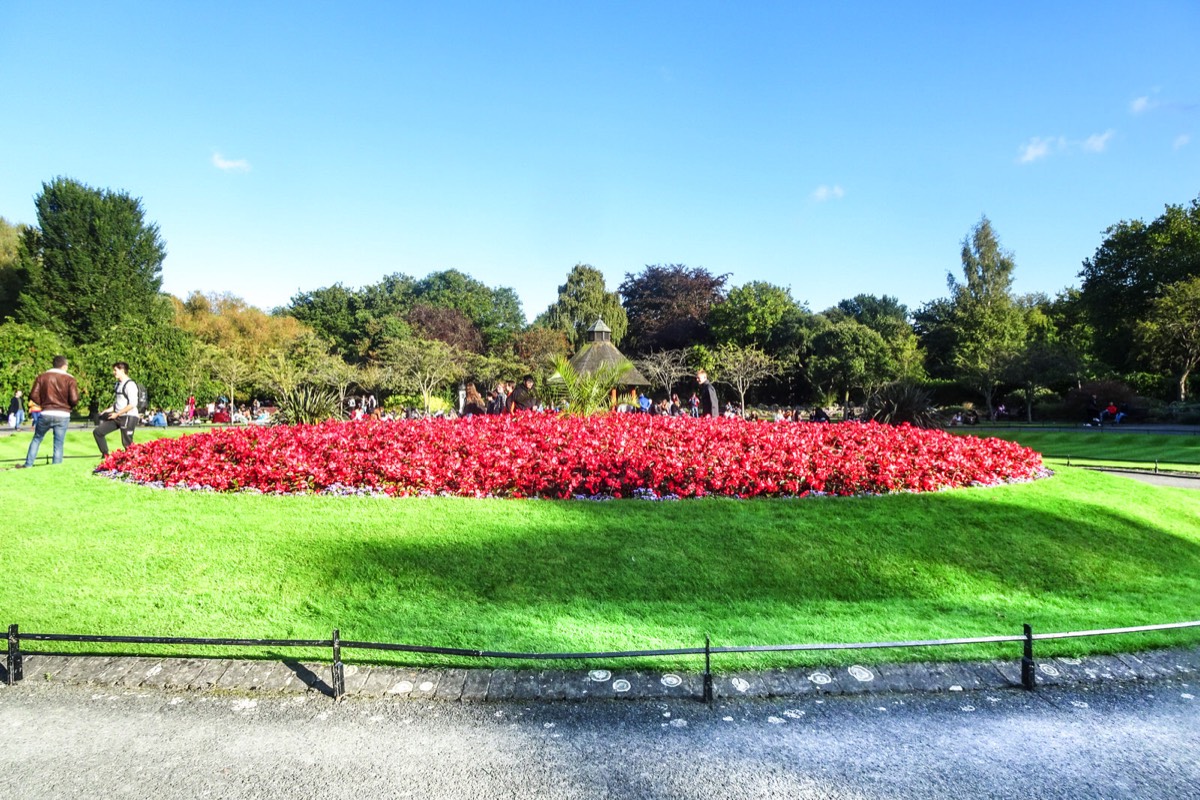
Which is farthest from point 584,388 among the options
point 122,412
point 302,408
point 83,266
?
point 83,266

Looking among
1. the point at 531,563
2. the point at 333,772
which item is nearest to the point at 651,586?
the point at 531,563

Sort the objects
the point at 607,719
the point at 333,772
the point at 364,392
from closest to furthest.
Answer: the point at 333,772 < the point at 607,719 < the point at 364,392

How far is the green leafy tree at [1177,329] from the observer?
35.1m

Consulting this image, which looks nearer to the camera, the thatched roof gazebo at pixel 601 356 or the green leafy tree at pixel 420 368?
the thatched roof gazebo at pixel 601 356

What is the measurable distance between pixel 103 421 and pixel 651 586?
34.9 feet

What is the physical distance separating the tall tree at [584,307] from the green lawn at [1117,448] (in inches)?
1432

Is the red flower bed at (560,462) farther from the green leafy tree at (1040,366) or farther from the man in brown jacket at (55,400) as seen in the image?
the green leafy tree at (1040,366)

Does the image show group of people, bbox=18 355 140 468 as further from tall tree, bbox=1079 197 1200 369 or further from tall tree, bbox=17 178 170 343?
tall tree, bbox=1079 197 1200 369

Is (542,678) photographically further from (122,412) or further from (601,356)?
(601,356)

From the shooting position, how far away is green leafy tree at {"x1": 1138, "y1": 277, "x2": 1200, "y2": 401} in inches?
1380

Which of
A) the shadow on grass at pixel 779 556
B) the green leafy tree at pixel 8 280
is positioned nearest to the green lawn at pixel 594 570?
the shadow on grass at pixel 779 556

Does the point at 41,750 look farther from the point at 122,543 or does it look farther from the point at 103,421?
the point at 103,421

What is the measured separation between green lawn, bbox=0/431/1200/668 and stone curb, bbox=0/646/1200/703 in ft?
0.53

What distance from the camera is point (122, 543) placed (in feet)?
20.7
